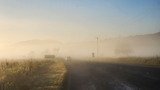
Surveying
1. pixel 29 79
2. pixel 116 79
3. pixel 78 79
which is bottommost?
pixel 78 79

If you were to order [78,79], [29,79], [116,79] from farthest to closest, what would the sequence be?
[78,79] < [116,79] < [29,79]

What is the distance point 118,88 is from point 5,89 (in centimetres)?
685

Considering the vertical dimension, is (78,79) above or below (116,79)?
below

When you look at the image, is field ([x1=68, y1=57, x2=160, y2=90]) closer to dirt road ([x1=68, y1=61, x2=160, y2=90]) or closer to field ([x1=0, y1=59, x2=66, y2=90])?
dirt road ([x1=68, y1=61, x2=160, y2=90])

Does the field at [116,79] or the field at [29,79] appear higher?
the field at [29,79]

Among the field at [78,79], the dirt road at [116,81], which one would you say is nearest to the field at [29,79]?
the field at [78,79]

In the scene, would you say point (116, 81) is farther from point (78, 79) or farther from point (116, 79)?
point (78, 79)

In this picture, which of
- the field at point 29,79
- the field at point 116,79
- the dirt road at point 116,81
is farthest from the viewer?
the field at point 116,79

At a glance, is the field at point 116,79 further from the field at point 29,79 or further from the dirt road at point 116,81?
the field at point 29,79

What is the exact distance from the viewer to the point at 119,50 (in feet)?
591

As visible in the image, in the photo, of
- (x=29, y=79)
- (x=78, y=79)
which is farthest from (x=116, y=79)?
(x=29, y=79)

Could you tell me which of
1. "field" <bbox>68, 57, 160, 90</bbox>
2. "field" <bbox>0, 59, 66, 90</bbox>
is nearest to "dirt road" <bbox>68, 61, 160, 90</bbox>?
"field" <bbox>68, 57, 160, 90</bbox>

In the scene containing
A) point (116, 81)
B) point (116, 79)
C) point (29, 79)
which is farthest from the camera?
point (116, 79)

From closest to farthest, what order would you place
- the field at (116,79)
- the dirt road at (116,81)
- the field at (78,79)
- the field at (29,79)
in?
the field at (29,79) → the field at (78,79) → the dirt road at (116,81) → the field at (116,79)
